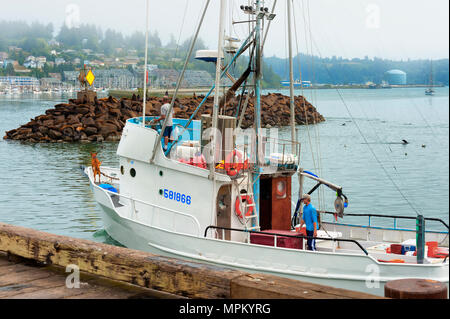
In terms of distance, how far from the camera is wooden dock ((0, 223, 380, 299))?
16.9 feet

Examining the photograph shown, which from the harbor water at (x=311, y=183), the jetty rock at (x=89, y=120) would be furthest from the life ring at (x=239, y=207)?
the jetty rock at (x=89, y=120)

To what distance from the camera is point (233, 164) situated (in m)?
12.6

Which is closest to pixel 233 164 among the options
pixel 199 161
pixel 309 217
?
pixel 199 161

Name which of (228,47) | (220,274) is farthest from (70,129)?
(220,274)

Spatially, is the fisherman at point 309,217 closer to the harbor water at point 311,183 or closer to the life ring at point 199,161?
the harbor water at point 311,183

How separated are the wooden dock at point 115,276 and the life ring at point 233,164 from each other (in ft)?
18.2

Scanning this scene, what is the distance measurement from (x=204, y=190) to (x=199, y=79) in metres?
6.86

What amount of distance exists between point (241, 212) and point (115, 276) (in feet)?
21.5

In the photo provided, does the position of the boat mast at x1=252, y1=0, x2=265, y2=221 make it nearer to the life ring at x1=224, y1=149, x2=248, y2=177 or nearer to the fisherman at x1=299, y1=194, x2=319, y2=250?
the life ring at x1=224, y1=149, x2=248, y2=177

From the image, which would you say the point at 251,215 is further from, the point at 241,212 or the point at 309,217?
the point at 309,217

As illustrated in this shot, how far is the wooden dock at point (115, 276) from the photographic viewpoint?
5.14 metres

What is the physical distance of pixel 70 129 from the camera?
52.6m

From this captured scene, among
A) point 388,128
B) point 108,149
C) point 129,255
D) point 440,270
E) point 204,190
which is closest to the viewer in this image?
point 129,255
